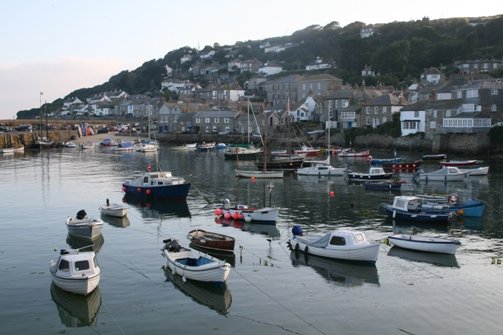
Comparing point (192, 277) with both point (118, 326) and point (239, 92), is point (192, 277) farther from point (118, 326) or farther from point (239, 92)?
point (239, 92)

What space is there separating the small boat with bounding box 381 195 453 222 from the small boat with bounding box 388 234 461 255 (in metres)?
7.37

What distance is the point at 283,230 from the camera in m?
38.8

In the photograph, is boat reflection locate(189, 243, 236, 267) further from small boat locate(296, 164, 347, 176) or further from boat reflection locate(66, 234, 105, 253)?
small boat locate(296, 164, 347, 176)

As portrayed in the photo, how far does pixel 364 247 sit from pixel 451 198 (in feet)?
52.9

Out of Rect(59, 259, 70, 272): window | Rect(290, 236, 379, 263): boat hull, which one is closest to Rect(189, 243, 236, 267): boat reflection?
Rect(290, 236, 379, 263): boat hull

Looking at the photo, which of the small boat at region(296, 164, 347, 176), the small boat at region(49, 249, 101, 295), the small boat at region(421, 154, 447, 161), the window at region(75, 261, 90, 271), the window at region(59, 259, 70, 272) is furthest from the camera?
the small boat at region(421, 154, 447, 161)

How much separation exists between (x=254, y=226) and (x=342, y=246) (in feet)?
33.3

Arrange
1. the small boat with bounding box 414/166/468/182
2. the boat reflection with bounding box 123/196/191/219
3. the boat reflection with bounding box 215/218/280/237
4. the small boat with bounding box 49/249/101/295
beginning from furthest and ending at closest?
the small boat with bounding box 414/166/468/182 → the boat reflection with bounding box 123/196/191/219 → the boat reflection with bounding box 215/218/280/237 → the small boat with bounding box 49/249/101/295

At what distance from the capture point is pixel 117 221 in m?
42.4

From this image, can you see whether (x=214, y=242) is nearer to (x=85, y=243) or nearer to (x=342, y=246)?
(x=342, y=246)

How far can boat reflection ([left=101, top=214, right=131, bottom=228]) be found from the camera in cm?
4128

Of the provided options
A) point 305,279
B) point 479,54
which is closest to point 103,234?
point 305,279

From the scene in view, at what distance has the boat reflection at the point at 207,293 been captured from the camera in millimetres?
24562

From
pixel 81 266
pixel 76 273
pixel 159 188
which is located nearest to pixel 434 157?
pixel 159 188
